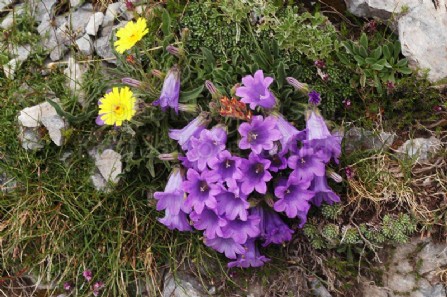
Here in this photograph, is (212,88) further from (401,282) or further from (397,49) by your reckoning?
(401,282)

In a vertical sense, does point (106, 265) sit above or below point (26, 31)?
below

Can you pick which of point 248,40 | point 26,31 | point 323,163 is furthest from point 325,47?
point 26,31

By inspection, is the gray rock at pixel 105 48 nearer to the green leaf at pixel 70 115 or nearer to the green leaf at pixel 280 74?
the green leaf at pixel 70 115

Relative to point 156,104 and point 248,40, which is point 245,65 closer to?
point 248,40

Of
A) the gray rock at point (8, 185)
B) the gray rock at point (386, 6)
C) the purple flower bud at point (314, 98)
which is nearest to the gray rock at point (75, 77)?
the gray rock at point (8, 185)

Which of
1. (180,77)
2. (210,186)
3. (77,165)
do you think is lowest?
(77,165)

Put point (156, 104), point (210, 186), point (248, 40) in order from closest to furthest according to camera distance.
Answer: point (210, 186)
point (156, 104)
point (248, 40)

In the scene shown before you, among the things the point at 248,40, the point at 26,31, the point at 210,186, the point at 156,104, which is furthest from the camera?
the point at 26,31

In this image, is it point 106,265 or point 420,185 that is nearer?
point 420,185
